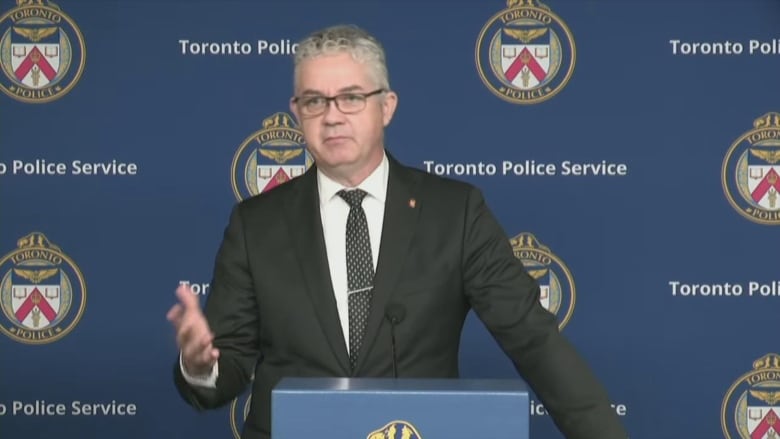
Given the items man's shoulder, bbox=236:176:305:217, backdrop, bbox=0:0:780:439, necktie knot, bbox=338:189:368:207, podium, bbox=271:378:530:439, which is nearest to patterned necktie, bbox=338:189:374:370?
necktie knot, bbox=338:189:368:207

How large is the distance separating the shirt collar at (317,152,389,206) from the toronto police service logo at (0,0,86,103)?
4.63 ft

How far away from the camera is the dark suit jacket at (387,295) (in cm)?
225

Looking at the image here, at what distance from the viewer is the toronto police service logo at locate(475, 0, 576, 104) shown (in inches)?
137

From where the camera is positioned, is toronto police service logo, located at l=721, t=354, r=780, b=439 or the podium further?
toronto police service logo, located at l=721, t=354, r=780, b=439

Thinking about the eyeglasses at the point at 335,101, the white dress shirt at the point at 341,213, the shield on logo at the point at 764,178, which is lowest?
the white dress shirt at the point at 341,213

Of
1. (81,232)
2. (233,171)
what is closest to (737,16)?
(233,171)

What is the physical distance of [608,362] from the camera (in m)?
3.48

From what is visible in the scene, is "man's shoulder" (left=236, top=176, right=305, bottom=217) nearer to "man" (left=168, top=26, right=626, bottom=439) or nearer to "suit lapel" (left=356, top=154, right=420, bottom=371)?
"man" (left=168, top=26, right=626, bottom=439)

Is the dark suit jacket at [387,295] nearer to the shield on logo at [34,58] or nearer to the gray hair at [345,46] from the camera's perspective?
the gray hair at [345,46]

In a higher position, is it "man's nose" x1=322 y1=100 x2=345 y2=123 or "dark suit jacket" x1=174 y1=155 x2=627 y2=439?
"man's nose" x1=322 y1=100 x2=345 y2=123

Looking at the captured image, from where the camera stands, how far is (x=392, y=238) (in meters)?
2.34

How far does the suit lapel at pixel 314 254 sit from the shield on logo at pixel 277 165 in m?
1.05

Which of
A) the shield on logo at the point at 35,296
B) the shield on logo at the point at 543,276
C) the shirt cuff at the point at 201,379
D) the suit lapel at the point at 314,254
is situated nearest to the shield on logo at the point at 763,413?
the shield on logo at the point at 543,276

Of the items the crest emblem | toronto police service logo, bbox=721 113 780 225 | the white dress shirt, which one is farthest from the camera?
toronto police service logo, bbox=721 113 780 225
